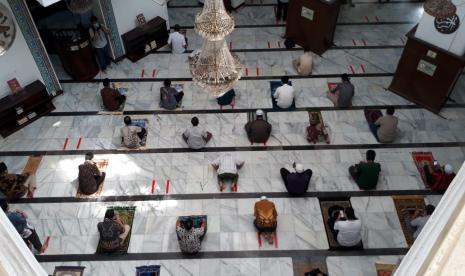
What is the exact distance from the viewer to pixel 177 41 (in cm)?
831

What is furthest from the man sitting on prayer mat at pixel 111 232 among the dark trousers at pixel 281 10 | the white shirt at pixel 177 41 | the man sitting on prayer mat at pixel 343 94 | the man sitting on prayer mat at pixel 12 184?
the dark trousers at pixel 281 10

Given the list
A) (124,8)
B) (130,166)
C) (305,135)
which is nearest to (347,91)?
(305,135)

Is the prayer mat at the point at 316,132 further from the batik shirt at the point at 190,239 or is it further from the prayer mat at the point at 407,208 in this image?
the batik shirt at the point at 190,239

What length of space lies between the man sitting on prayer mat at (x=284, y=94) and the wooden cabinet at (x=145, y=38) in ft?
9.09

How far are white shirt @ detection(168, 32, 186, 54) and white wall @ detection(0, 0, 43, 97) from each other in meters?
2.48

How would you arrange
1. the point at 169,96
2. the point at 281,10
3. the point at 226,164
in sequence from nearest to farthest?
the point at 226,164, the point at 169,96, the point at 281,10

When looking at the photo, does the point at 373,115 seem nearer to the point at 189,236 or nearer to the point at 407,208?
the point at 407,208

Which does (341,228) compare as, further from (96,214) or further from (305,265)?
(96,214)

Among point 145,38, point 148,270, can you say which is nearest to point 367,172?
point 148,270

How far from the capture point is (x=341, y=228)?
5.34 metres

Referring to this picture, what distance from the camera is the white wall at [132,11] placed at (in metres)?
7.82

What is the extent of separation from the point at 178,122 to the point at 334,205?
9.54ft

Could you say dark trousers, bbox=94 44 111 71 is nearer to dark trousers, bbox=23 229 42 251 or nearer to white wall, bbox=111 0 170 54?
white wall, bbox=111 0 170 54

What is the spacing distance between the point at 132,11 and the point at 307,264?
5.50 metres
